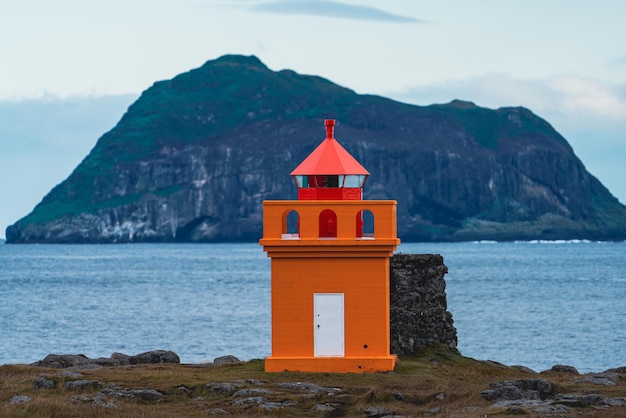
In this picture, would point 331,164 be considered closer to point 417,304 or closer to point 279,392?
point 279,392

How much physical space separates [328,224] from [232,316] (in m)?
51.9

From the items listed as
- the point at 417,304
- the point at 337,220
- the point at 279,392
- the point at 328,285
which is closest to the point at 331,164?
the point at 337,220

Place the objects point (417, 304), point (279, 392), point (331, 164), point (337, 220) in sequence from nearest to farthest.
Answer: point (279, 392) < point (337, 220) < point (331, 164) < point (417, 304)

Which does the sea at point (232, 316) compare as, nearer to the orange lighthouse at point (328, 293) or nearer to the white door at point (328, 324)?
the orange lighthouse at point (328, 293)

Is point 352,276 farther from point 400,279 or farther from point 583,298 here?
point 583,298

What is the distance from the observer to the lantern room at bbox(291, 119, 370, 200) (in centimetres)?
2756

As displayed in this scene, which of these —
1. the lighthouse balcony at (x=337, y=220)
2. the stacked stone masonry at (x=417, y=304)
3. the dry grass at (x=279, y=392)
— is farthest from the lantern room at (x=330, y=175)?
the stacked stone masonry at (x=417, y=304)

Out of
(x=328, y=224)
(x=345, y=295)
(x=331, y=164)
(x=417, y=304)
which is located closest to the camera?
(x=345, y=295)

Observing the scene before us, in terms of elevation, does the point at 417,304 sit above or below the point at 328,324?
above

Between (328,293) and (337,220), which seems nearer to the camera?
(337,220)

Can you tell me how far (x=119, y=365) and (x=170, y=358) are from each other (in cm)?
188

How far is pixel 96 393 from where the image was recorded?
2473 cm

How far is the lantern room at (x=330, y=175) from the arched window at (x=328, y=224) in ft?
1.72

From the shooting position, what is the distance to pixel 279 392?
24.9 m
